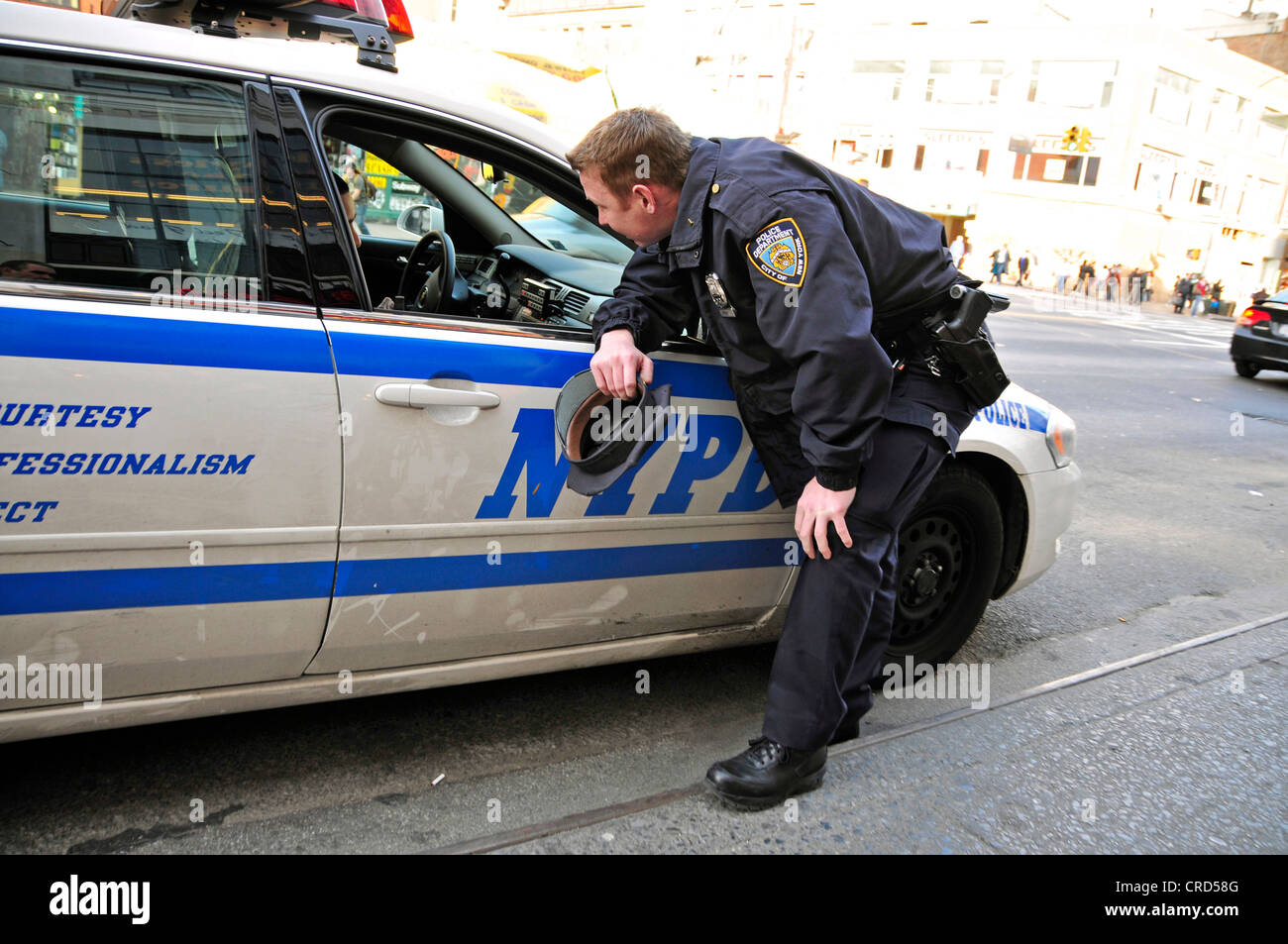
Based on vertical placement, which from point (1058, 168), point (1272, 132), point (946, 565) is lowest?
point (946, 565)

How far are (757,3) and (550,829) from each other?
4953cm

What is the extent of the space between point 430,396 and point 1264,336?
1413cm

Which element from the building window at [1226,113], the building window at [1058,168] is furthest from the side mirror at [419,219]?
the building window at [1226,113]

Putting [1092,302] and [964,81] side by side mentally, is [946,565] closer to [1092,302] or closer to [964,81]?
[1092,302]

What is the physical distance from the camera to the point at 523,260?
3.01 metres

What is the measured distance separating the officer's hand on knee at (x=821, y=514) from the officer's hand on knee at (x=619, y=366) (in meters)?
0.48

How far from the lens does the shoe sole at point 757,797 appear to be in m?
2.34

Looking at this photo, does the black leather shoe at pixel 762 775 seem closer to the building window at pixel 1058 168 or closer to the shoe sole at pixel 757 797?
the shoe sole at pixel 757 797

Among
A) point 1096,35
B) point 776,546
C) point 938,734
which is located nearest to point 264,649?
point 776,546

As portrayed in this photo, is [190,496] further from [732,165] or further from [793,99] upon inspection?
[793,99]

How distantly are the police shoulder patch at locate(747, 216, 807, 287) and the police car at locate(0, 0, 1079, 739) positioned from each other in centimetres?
44

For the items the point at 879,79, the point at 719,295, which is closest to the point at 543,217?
the point at 719,295

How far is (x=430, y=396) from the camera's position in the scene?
6.78 feet

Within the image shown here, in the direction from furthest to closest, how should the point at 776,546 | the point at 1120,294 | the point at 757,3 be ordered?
1. the point at 757,3
2. the point at 1120,294
3. the point at 776,546
